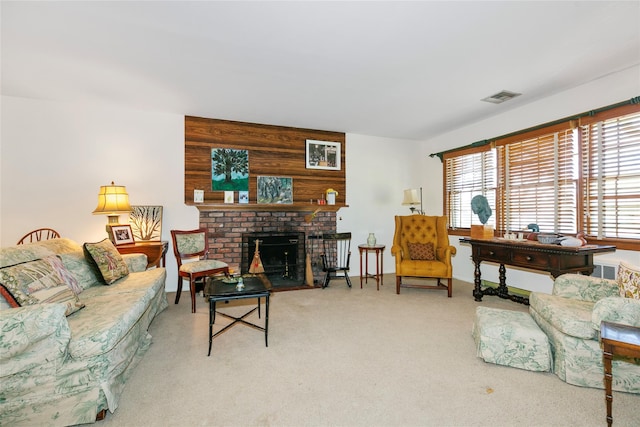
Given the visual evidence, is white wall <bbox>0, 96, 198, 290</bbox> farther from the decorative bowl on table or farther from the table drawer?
the decorative bowl on table

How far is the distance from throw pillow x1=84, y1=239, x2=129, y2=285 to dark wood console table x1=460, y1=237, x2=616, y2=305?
412cm

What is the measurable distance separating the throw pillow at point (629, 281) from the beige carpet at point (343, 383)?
0.65m

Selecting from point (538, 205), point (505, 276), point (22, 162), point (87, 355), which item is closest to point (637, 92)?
point (538, 205)

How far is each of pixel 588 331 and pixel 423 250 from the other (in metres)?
2.36

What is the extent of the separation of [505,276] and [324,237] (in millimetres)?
2628

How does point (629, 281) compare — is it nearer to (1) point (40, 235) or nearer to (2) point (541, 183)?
(2) point (541, 183)

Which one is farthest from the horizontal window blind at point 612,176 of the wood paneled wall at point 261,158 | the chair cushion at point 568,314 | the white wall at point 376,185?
the wood paneled wall at point 261,158

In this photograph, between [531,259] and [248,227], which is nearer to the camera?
[531,259]

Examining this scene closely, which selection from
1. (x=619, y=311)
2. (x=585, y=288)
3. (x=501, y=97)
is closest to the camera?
(x=619, y=311)

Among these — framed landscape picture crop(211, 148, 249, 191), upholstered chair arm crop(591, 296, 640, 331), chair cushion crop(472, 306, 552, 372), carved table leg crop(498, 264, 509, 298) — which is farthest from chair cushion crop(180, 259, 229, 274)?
carved table leg crop(498, 264, 509, 298)

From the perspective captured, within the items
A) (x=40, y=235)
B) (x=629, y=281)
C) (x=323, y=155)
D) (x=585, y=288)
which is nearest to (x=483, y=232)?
(x=585, y=288)

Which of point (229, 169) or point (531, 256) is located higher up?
point (229, 169)

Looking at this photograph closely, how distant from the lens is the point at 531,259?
10.4 ft

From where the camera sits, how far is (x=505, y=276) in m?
4.02
